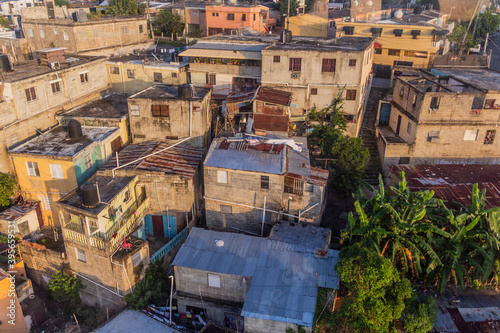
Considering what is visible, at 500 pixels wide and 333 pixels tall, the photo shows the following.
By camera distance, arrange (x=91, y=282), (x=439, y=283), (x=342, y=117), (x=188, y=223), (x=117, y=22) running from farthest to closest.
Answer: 1. (x=117, y=22)
2. (x=342, y=117)
3. (x=188, y=223)
4. (x=91, y=282)
5. (x=439, y=283)

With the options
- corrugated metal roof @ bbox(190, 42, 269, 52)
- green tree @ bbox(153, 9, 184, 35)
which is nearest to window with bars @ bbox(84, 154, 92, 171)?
corrugated metal roof @ bbox(190, 42, 269, 52)

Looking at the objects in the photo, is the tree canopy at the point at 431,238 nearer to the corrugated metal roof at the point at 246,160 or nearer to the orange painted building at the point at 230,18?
the corrugated metal roof at the point at 246,160

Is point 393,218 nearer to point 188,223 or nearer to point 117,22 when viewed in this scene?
point 188,223

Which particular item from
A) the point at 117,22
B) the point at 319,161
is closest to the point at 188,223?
the point at 319,161

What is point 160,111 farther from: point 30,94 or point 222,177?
point 30,94

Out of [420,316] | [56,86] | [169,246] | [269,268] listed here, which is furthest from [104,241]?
[56,86]

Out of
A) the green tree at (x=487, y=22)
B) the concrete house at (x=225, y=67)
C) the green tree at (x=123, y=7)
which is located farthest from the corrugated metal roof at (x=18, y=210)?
the green tree at (x=487, y=22)
